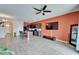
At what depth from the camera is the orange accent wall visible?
276 centimetres

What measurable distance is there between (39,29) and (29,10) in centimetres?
52

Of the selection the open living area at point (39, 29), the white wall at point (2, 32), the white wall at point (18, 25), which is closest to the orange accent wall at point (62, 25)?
the open living area at point (39, 29)

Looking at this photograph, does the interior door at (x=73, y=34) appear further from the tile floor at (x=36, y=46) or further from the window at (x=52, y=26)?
the window at (x=52, y=26)

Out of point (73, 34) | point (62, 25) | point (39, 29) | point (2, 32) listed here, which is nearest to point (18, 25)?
point (2, 32)

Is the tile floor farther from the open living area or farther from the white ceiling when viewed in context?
the white ceiling

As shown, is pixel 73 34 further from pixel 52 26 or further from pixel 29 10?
pixel 29 10

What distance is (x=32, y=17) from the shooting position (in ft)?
9.40

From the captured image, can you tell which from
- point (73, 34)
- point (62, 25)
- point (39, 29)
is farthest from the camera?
point (39, 29)

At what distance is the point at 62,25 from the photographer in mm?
2895
